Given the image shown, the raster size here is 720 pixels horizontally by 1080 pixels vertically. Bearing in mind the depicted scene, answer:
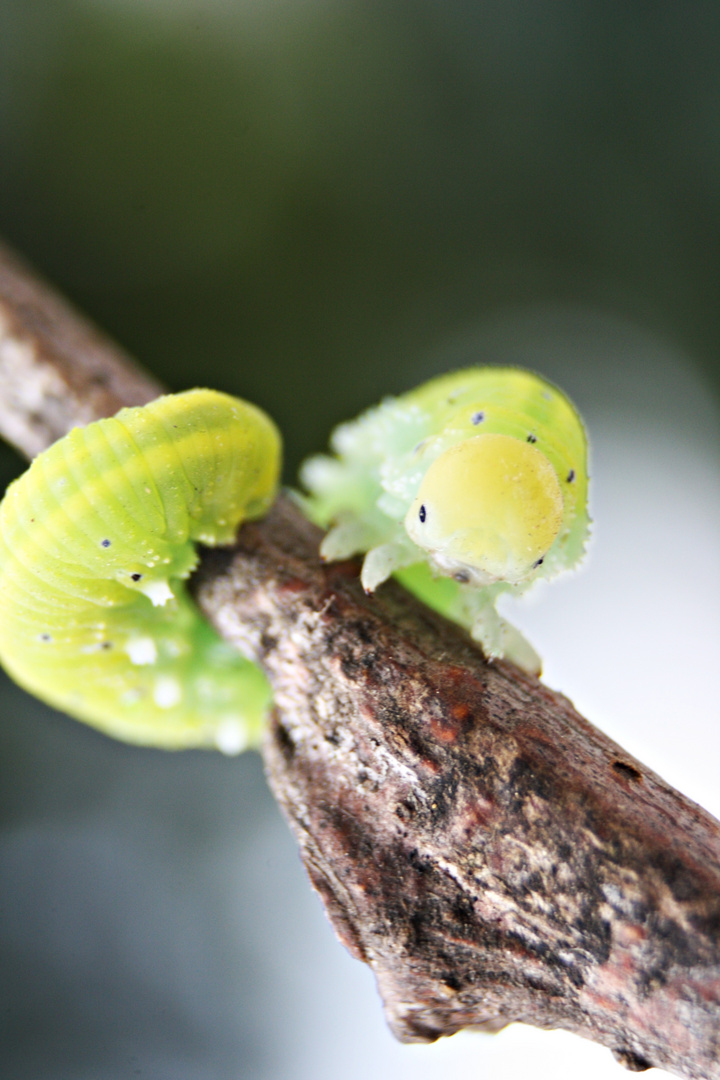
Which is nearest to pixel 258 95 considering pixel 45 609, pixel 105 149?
pixel 105 149

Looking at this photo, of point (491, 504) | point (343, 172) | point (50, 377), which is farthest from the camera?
point (343, 172)

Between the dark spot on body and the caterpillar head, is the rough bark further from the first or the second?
the dark spot on body

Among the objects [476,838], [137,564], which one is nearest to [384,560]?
[137,564]

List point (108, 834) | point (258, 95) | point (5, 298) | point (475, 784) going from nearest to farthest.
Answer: point (475, 784), point (5, 298), point (108, 834), point (258, 95)

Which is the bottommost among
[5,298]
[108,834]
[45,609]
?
[108,834]

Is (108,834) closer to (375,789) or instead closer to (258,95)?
(375,789)

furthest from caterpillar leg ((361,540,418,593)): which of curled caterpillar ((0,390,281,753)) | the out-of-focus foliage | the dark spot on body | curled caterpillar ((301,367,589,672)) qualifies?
the out-of-focus foliage

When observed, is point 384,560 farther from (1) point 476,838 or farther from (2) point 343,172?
(2) point 343,172
